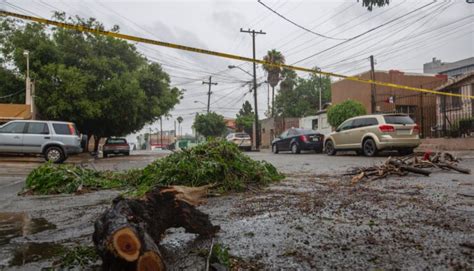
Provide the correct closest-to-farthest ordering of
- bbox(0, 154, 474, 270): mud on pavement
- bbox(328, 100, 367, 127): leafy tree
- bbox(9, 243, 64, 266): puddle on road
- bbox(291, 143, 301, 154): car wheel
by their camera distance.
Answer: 1. bbox(0, 154, 474, 270): mud on pavement
2. bbox(9, 243, 64, 266): puddle on road
3. bbox(291, 143, 301, 154): car wheel
4. bbox(328, 100, 367, 127): leafy tree

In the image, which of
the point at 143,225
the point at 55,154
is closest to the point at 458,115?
the point at 55,154

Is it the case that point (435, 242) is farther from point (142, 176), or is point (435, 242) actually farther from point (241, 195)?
point (142, 176)

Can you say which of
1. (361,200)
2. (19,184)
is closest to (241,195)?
(361,200)

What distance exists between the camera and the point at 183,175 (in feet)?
19.2

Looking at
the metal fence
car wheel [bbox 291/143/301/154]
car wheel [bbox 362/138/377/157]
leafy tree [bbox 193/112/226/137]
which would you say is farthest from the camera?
leafy tree [bbox 193/112/226/137]

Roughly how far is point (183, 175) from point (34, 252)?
3107 millimetres

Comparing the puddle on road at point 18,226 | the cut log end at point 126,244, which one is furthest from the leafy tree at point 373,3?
the puddle on road at point 18,226

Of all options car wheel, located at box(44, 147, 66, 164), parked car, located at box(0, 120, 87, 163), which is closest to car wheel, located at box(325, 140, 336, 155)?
parked car, located at box(0, 120, 87, 163)

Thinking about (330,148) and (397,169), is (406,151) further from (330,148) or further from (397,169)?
(397,169)

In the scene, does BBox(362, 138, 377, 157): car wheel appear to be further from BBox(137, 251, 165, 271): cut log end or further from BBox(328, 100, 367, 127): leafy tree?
BBox(137, 251, 165, 271): cut log end

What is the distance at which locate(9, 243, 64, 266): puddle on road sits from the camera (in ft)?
8.74

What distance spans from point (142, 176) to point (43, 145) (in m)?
10.2

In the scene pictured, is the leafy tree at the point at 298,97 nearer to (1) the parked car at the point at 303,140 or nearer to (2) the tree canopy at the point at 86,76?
(2) the tree canopy at the point at 86,76

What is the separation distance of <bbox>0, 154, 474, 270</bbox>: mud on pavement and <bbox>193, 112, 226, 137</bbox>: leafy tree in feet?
159
